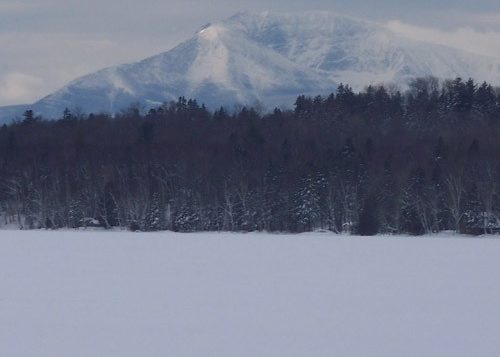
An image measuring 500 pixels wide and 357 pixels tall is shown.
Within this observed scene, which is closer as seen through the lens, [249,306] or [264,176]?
[249,306]

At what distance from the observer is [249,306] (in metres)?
21.4

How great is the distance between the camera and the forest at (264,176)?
210ft

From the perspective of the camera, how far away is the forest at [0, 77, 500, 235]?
63875mm

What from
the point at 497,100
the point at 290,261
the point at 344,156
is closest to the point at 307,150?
the point at 344,156

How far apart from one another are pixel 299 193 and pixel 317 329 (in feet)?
165

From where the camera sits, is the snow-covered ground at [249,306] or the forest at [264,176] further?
the forest at [264,176]

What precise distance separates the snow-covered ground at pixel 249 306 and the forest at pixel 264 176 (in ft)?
86.2

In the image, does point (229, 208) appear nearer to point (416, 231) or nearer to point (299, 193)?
point (299, 193)

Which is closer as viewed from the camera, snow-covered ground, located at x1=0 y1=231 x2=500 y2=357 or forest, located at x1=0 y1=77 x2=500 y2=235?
snow-covered ground, located at x1=0 y1=231 x2=500 y2=357

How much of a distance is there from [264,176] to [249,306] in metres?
49.2

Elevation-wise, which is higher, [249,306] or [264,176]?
[264,176]

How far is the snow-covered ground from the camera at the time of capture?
54.7ft

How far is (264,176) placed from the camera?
70500 mm

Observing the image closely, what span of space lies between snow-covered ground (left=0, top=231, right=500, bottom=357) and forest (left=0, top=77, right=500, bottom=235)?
26274 millimetres
